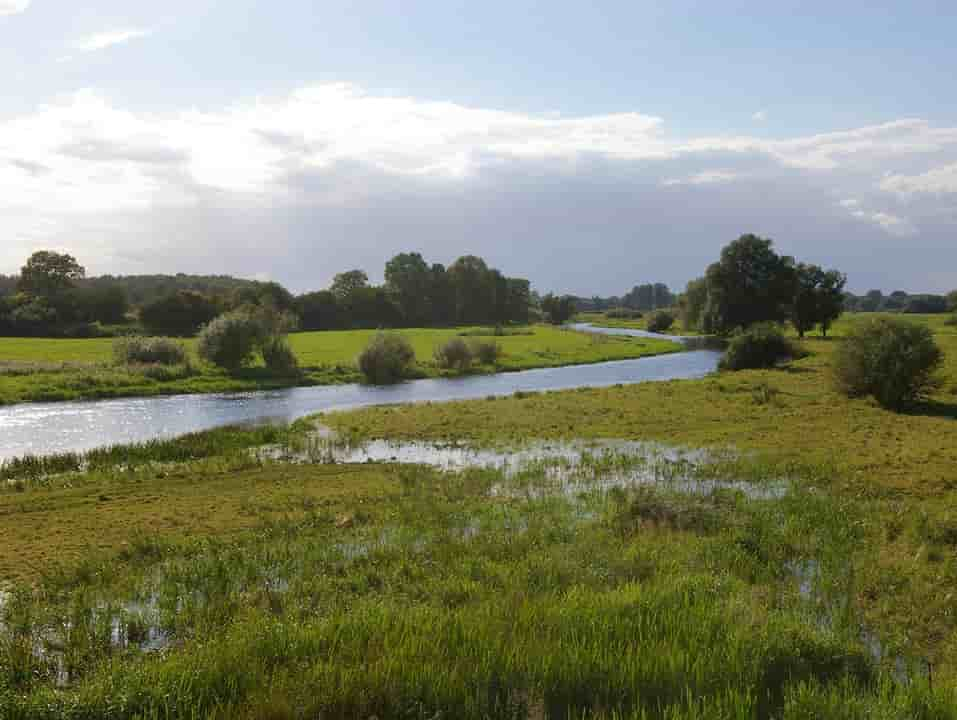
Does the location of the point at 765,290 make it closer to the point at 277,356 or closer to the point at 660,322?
the point at 660,322

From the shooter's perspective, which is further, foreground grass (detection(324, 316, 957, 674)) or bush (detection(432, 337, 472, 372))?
bush (detection(432, 337, 472, 372))

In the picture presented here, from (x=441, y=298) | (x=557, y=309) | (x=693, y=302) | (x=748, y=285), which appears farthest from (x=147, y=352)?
(x=557, y=309)

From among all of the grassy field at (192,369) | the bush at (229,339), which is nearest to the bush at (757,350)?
the grassy field at (192,369)

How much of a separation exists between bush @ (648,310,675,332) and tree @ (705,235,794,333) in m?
37.2

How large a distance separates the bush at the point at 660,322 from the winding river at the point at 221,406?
71465 mm

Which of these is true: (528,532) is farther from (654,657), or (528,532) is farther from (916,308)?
(916,308)

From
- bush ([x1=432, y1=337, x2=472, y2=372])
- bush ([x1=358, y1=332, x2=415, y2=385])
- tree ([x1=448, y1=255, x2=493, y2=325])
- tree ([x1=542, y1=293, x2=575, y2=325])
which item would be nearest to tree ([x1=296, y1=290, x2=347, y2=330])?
tree ([x1=448, y1=255, x2=493, y2=325])

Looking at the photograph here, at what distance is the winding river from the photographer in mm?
31656

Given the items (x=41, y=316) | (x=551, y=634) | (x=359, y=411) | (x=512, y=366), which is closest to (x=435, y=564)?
(x=551, y=634)

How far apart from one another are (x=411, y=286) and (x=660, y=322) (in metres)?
52.4

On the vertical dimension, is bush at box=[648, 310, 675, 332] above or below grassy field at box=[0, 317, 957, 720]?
above

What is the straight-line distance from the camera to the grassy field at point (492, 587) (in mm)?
7148

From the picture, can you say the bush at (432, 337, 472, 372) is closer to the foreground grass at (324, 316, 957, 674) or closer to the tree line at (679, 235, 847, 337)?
the foreground grass at (324, 316, 957, 674)

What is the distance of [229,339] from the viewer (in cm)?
5850
